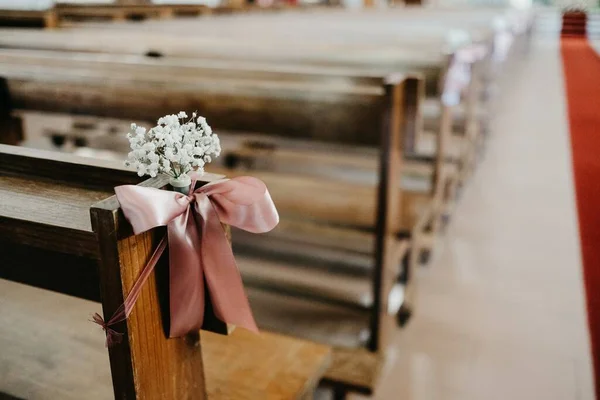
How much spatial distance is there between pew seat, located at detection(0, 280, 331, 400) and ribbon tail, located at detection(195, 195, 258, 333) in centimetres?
29

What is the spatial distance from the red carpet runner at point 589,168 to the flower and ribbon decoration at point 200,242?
4.97ft

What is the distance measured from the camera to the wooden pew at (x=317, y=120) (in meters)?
1.68

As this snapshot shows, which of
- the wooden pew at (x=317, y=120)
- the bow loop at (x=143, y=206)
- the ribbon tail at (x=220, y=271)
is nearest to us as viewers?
the bow loop at (x=143, y=206)

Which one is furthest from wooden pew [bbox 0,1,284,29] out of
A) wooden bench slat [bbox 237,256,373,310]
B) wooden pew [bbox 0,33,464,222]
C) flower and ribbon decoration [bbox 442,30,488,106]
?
flower and ribbon decoration [bbox 442,30,488,106]

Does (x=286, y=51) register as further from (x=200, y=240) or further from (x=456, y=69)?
(x=200, y=240)

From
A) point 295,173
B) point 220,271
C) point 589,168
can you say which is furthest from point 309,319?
point 589,168

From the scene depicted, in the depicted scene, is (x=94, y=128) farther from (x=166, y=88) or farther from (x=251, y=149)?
(x=166, y=88)

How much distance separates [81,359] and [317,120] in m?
0.96

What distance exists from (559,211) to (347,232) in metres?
1.93

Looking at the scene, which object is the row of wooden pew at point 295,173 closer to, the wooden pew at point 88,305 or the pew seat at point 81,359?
the wooden pew at point 88,305

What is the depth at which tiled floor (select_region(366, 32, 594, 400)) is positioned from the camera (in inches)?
75.5

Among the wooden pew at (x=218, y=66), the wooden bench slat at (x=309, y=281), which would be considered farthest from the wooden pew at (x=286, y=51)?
the wooden bench slat at (x=309, y=281)

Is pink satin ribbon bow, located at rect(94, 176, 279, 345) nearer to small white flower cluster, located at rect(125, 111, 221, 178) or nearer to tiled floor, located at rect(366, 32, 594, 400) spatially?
small white flower cluster, located at rect(125, 111, 221, 178)

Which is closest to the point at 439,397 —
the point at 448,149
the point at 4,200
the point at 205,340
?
the point at 205,340
